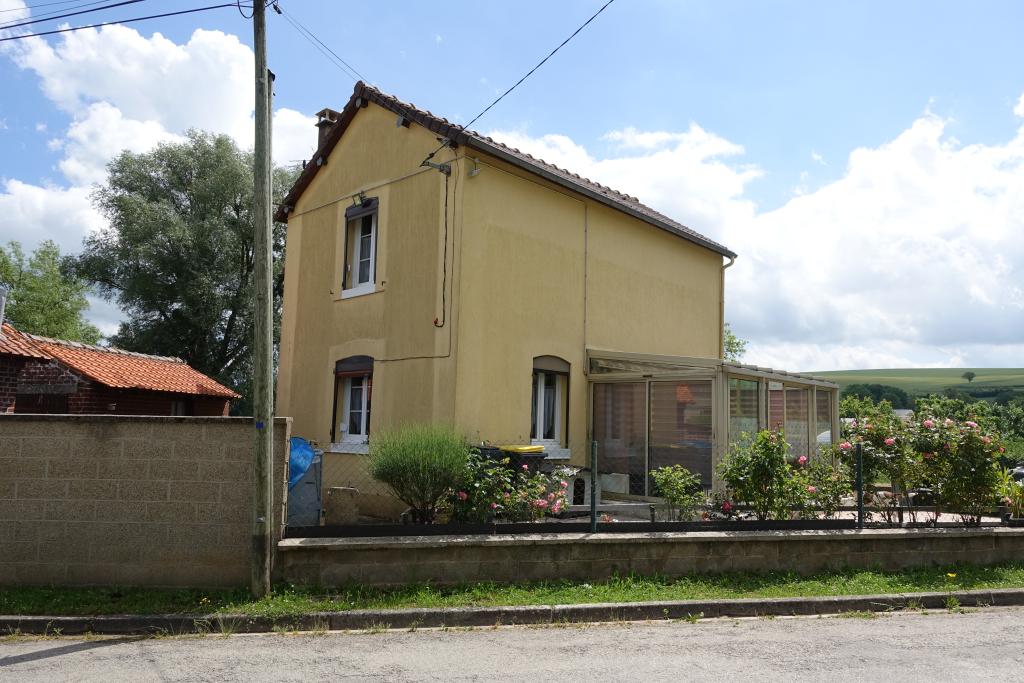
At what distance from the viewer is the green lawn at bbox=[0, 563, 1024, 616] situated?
6.47m

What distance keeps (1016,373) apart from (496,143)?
10292cm

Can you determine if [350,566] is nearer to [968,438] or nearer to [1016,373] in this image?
[968,438]

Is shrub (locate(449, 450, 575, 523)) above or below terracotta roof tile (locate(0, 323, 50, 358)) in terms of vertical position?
below

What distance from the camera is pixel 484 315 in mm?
11469

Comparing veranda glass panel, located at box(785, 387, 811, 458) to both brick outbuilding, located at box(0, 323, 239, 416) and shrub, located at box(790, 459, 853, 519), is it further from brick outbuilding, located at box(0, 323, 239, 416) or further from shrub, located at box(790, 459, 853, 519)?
brick outbuilding, located at box(0, 323, 239, 416)

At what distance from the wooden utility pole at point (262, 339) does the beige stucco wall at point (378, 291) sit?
4.27 metres

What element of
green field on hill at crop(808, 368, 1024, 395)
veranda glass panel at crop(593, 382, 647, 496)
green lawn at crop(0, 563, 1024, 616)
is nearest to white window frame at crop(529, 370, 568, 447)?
veranda glass panel at crop(593, 382, 647, 496)

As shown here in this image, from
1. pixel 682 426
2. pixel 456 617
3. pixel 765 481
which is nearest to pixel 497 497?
pixel 456 617

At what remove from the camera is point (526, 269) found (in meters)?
12.2

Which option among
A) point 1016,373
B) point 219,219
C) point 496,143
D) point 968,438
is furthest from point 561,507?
point 1016,373

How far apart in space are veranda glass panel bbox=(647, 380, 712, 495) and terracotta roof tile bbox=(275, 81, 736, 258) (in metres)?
3.73

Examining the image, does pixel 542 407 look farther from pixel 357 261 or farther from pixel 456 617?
pixel 456 617

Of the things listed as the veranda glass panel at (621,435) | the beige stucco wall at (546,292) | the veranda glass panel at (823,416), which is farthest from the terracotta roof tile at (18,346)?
the veranda glass panel at (823,416)

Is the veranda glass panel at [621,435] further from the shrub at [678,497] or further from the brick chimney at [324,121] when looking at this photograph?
the brick chimney at [324,121]
